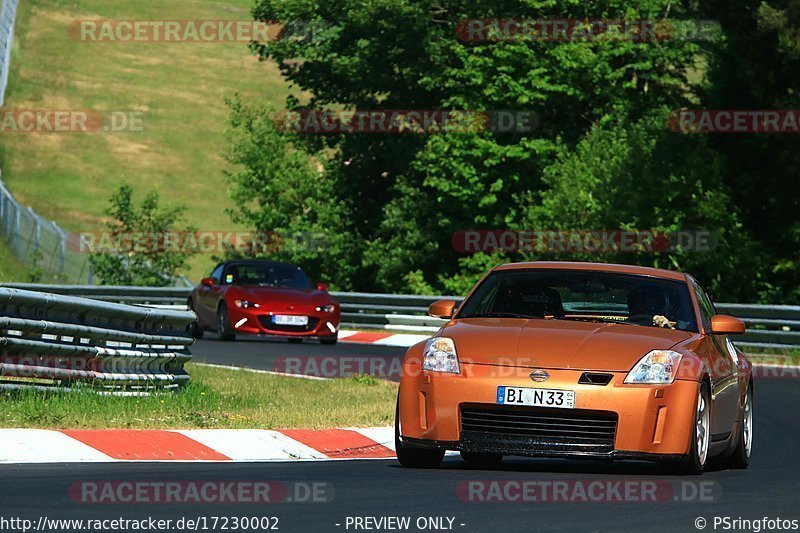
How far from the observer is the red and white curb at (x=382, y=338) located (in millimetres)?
32722

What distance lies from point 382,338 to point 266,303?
196 inches

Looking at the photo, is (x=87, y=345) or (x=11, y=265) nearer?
(x=87, y=345)

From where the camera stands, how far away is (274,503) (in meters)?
9.19

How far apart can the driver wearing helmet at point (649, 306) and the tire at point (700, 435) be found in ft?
2.47

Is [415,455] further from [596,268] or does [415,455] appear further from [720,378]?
[720,378]

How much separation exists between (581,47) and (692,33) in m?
3.05

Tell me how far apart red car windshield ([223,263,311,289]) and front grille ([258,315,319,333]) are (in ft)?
3.72

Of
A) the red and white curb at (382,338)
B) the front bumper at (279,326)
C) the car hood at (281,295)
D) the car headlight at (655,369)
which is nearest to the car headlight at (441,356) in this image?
the car headlight at (655,369)

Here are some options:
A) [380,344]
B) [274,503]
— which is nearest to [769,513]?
[274,503]

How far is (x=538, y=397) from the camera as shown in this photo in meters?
11.1

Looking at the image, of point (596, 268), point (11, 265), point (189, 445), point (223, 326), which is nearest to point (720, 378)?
point (596, 268)

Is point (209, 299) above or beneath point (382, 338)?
above

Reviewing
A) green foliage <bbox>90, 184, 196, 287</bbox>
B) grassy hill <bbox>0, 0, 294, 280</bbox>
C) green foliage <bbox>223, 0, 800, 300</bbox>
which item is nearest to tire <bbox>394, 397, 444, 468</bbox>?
green foliage <bbox>223, 0, 800, 300</bbox>

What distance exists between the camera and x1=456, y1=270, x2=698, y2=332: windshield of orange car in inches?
485
